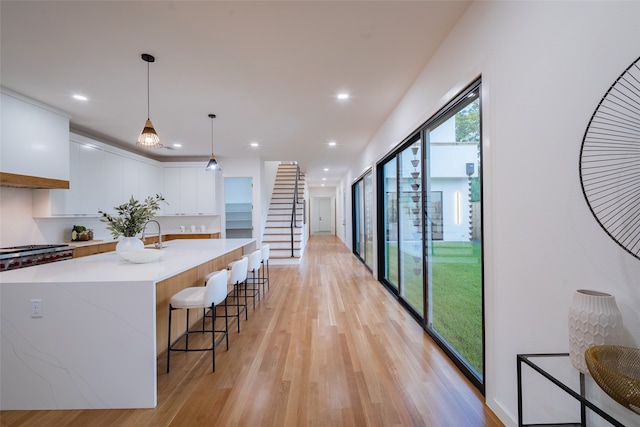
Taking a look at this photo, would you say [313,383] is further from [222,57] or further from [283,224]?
[283,224]

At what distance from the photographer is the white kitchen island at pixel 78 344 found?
1.85 metres

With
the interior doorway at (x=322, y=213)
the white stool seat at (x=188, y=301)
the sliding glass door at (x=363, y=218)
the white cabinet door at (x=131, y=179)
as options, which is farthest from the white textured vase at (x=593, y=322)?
the interior doorway at (x=322, y=213)

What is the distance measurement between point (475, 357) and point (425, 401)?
91 cm

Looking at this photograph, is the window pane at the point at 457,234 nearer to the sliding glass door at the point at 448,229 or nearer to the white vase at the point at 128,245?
the sliding glass door at the point at 448,229

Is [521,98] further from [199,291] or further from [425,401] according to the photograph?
[199,291]

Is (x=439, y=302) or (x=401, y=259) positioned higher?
(x=401, y=259)

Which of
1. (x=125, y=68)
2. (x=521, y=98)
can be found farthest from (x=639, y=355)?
(x=125, y=68)

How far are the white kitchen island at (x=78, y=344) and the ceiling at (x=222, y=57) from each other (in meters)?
1.99

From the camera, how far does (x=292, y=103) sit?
3.66 m

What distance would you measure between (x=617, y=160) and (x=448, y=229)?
1.78m

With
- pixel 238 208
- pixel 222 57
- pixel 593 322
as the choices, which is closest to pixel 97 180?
pixel 222 57

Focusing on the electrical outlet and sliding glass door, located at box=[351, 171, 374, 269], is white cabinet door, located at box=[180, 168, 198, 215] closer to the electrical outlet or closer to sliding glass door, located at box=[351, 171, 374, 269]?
sliding glass door, located at box=[351, 171, 374, 269]

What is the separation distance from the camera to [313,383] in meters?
2.11

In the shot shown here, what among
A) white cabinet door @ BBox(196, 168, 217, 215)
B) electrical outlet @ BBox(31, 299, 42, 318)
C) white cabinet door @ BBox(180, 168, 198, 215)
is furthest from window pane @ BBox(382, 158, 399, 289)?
white cabinet door @ BBox(180, 168, 198, 215)
